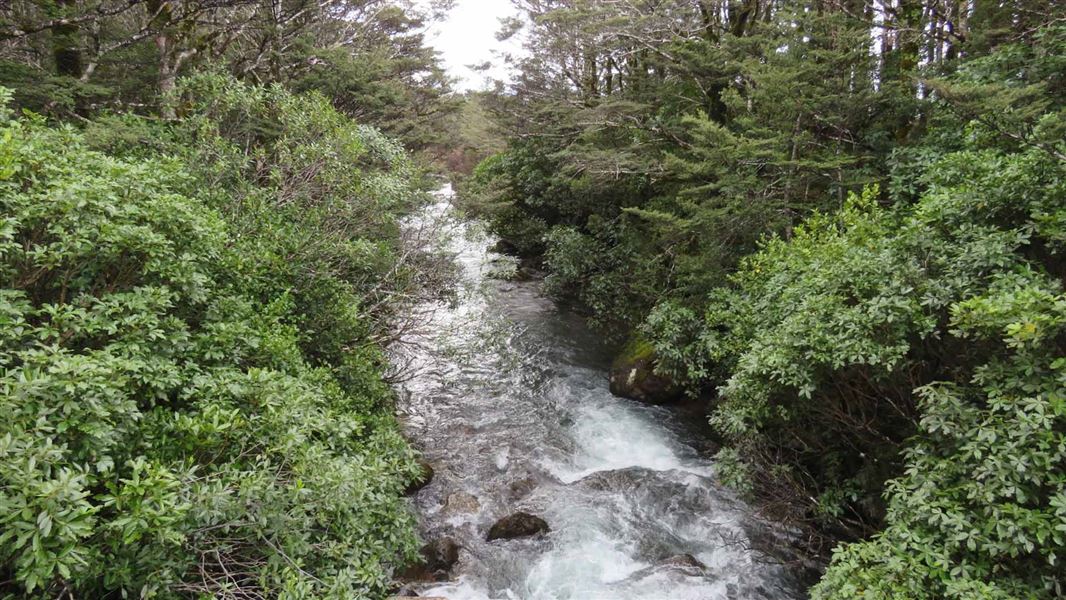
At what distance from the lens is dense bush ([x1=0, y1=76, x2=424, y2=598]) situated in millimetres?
3182

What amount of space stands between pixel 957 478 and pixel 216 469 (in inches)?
261

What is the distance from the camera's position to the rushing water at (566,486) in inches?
291

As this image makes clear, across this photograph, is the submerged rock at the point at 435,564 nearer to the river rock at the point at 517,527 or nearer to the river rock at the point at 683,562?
the river rock at the point at 517,527

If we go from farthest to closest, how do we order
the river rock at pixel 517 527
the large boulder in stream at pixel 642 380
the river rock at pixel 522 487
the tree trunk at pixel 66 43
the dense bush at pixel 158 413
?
the large boulder in stream at pixel 642 380, the river rock at pixel 522 487, the river rock at pixel 517 527, the tree trunk at pixel 66 43, the dense bush at pixel 158 413

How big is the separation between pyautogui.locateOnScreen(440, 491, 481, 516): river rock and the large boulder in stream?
5.13 meters

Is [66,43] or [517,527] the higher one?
[66,43]

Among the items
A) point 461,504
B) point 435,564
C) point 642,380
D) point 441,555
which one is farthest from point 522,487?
point 642,380

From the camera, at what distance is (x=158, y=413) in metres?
4.15

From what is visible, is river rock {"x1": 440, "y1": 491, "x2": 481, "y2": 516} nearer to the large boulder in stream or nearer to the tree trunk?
the large boulder in stream

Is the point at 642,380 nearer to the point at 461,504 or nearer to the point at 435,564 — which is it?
the point at 461,504

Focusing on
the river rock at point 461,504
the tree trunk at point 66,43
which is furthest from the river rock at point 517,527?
the tree trunk at point 66,43

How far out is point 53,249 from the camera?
13.8 feet

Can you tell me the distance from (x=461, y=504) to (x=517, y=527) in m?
1.21

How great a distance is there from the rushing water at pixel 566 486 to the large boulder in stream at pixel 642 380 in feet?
0.91
